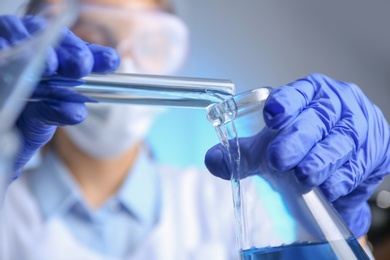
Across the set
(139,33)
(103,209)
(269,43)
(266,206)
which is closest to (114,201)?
(103,209)

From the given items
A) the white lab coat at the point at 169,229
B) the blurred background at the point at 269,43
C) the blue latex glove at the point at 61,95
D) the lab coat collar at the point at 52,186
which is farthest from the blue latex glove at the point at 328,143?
the blurred background at the point at 269,43

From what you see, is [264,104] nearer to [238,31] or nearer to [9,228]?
[9,228]

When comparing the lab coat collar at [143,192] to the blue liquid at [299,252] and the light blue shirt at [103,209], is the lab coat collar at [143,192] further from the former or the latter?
the blue liquid at [299,252]

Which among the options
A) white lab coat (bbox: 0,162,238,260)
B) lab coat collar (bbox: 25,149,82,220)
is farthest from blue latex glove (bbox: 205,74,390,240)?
lab coat collar (bbox: 25,149,82,220)

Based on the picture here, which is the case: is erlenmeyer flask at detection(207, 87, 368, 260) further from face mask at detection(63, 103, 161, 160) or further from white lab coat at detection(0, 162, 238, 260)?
face mask at detection(63, 103, 161, 160)

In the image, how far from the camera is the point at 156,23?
1.99m

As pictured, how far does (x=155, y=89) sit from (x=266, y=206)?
0.55 feet

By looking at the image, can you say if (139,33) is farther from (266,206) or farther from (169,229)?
(266,206)

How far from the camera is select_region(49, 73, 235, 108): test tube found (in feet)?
2.05

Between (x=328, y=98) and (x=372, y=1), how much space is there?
184 centimetres

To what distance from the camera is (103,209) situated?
1.77 m

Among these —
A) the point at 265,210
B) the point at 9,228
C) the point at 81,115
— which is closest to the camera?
the point at 265,210

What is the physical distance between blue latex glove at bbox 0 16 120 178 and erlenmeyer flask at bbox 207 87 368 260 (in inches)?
6.5

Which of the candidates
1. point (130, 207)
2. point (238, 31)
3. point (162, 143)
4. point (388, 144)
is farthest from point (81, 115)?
point (238, 31)
